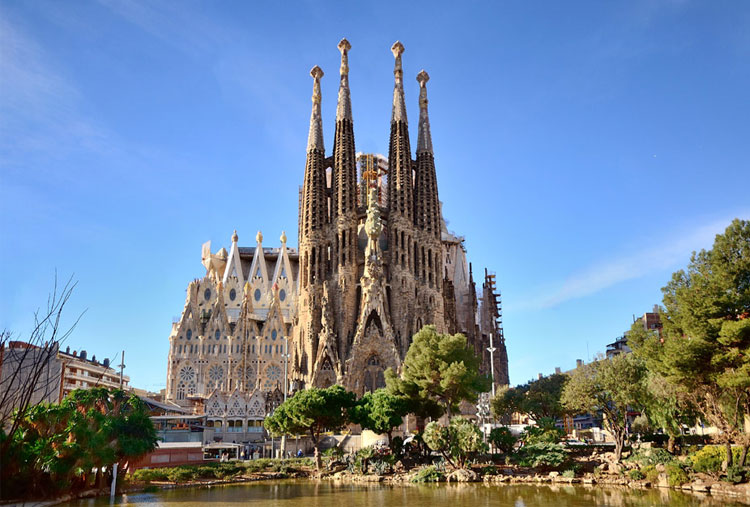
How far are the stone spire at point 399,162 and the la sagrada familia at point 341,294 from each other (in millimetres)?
131

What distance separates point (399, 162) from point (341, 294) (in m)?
16.6

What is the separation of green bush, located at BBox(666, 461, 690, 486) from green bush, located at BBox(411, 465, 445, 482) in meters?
10.6

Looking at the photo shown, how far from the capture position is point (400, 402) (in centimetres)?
3953

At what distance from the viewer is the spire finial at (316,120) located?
71.4 metres

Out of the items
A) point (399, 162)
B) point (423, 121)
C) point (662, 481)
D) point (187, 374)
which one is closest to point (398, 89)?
point (423, 121)

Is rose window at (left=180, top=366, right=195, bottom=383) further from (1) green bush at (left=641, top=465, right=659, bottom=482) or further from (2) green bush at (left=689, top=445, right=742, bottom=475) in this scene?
(2) green bush at (left=689, top=445, right=742, bottom=475)

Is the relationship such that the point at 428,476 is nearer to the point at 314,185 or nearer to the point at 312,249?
the point at 312,249

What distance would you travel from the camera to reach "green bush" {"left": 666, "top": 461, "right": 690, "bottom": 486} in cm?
2636

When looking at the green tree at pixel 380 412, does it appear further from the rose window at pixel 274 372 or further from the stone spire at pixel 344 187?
the rose window at pixel 274 372

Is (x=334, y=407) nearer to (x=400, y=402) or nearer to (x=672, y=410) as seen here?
(x=400, y=402)

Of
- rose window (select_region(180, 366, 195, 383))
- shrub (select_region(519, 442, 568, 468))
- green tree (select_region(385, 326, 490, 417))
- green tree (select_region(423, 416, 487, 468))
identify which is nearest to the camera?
shrub (select_region(519, 442, 568, 468))

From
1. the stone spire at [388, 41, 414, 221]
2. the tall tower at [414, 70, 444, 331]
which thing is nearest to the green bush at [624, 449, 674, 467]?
the tall tower at [414, 70, 444, 331]

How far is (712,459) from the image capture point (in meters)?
26.0

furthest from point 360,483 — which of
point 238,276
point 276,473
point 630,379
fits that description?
point 238,276
